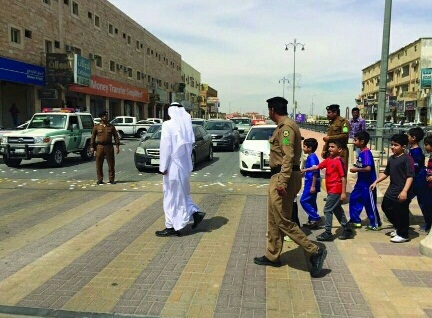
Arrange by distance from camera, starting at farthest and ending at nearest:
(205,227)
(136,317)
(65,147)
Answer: (65,147) < (205,227) < (136,317)

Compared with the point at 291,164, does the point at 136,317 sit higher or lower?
lower

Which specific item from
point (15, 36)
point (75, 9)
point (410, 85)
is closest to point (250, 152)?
point (15, 36)

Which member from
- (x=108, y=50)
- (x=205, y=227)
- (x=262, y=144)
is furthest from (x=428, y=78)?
(x=205, y=227)

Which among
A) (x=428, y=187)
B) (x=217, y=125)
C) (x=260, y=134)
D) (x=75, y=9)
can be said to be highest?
(x=75, y=9)

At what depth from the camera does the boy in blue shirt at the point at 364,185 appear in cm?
564

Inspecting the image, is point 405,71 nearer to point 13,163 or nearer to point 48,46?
point 48,46

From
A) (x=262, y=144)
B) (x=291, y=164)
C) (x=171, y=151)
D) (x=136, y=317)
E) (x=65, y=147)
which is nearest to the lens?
(x=136, y=317)

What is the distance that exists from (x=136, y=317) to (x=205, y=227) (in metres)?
2.79

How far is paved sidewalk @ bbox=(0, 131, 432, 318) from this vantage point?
3477 mm

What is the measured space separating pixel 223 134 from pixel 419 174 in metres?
13.4

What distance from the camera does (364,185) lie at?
577cm

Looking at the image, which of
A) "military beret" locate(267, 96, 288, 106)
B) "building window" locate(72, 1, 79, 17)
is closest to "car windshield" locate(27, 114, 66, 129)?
"military beret" locate(267, 96, 288, 106)

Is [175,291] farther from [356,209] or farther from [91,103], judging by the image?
[91,103]

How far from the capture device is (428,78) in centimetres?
3962
